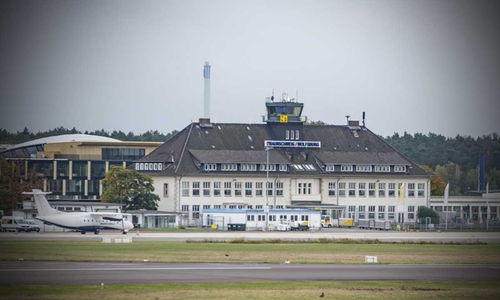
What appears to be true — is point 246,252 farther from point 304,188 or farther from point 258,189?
point 304,188

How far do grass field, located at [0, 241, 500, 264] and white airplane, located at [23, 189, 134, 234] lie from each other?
15570mm

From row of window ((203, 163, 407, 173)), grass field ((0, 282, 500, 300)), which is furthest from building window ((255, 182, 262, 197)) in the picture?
grass field ((0, 282, 500, 300))

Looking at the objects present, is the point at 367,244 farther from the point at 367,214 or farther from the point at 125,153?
the point at 125,153

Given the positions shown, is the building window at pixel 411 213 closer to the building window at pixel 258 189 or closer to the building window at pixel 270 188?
the building window at pixel 270 188

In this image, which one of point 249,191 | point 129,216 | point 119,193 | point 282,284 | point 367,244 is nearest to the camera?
point 282,284

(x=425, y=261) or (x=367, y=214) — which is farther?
(x=367, y=214)

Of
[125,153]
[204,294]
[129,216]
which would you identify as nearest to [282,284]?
[204,294]

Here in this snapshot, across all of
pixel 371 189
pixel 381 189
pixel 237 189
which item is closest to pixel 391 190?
pixel 381 189

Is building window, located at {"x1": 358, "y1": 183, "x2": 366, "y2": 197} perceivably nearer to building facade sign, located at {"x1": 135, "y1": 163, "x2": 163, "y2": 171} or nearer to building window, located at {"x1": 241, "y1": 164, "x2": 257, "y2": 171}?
building window, located at {"x1": 241, "y1": 164, "x2": 257, "y2": 171}

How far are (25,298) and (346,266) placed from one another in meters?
23.3

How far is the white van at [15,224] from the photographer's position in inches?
3760

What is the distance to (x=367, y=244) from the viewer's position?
79562 mm

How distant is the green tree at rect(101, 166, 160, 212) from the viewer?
117 metres

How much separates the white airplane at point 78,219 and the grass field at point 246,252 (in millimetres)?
15570
